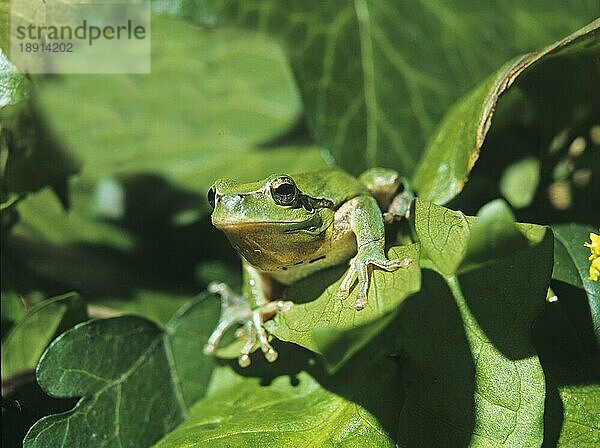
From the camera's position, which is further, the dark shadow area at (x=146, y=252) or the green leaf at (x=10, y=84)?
the dark shadow area at (x=146, y=252)

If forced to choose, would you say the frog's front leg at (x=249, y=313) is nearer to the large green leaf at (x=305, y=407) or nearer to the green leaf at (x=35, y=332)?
the large green leaf at (x=305, y=407)

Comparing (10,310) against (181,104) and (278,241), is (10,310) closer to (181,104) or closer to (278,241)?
(278,241)

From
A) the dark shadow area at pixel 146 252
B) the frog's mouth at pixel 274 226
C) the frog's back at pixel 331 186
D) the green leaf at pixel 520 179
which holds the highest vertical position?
the frog's back at pixel 331 186

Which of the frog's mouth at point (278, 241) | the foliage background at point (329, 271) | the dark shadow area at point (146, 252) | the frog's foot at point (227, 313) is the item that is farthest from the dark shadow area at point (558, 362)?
the dark shadow area at point (146, 252)

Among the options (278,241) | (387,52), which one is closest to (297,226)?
(278,241)

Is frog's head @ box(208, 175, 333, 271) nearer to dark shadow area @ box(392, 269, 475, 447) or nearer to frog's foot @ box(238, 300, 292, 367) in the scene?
frog's foot @ box(238, 300, 292, 367)

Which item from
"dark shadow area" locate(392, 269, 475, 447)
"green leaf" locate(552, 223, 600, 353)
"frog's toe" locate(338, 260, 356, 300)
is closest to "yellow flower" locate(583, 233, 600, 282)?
"green leaf" locate(552, 223, 600, 353)
